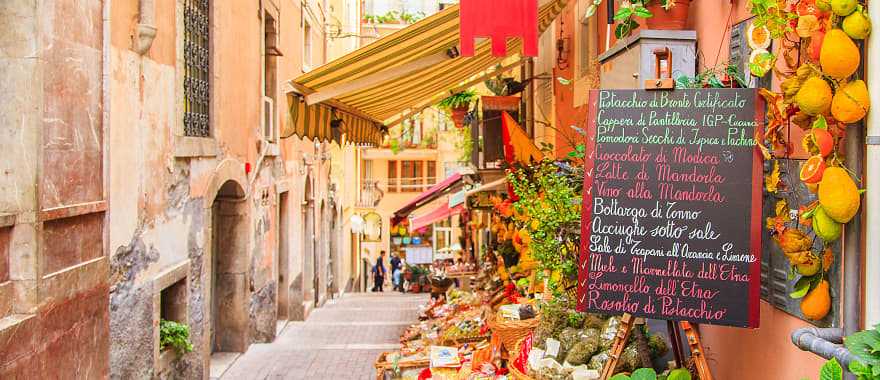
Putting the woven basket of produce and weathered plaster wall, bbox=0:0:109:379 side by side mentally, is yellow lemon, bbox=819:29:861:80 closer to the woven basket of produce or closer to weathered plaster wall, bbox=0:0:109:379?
weathered plaster wall, bbox=0:0:109:379

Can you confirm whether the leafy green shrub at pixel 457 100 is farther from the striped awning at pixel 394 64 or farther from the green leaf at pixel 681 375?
the green leaf at pixel 681 375

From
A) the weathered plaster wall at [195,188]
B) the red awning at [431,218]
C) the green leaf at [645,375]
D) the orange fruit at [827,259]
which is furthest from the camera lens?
the red awning at [431,218]

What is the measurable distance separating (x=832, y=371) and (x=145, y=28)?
21.7 feet

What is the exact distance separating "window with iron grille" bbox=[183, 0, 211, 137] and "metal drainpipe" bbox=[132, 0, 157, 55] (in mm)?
1546

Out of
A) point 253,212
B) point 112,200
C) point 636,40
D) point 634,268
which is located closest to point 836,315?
point 634,268

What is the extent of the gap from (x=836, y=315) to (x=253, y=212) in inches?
396

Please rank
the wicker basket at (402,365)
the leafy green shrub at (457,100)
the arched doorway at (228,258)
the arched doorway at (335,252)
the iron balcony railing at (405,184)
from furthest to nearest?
the iron balcony railing at (405,184) < the arched doorway at (335,252) < the leafy green shrub at (457,100) < the arched doorway at (228,258) < the wicker basket at (402,365)

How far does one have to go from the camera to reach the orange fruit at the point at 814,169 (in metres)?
3.32

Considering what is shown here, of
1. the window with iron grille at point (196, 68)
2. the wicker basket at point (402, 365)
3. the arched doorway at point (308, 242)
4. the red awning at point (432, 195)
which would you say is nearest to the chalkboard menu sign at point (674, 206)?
the wicker basket at point (402, 365)

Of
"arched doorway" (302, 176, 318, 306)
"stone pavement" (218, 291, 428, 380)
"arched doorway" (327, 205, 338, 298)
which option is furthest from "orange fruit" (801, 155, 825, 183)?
"arched doorway" (327, 205, 338, 298)

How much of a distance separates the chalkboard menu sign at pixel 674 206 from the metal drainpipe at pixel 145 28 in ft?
16.1

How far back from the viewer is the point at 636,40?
5.35 meters

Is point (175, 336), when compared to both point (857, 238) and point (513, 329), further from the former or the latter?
point (857, 238)

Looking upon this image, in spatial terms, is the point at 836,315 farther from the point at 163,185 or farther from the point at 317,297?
the point at 317,297
